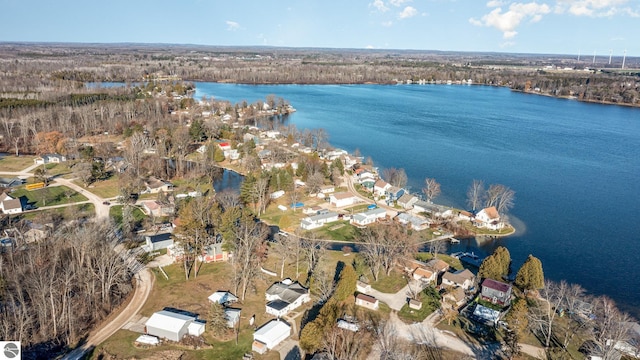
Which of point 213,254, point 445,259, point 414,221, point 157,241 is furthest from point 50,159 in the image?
point 445,259

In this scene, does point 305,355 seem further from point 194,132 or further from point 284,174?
point 194,132

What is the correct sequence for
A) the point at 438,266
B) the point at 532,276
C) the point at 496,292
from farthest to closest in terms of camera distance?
the point at 438,266 < the point at 532,276 < the point at 496,292

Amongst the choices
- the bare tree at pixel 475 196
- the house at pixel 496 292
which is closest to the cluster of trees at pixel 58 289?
the house at pixel 496 292

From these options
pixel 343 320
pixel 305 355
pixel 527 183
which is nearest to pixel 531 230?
pixel 527 183

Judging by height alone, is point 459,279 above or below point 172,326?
below

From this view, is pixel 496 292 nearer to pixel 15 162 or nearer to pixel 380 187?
pixel 380 187

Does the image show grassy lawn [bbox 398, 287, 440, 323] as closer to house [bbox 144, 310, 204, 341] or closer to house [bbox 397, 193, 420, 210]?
house [bbox 144, 310, 204, 341]

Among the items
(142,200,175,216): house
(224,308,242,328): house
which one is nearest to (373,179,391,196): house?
(142,200,175,216): house

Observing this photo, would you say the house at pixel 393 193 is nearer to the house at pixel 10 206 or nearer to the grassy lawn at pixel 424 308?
the grassy lawn at pixel 424 308
